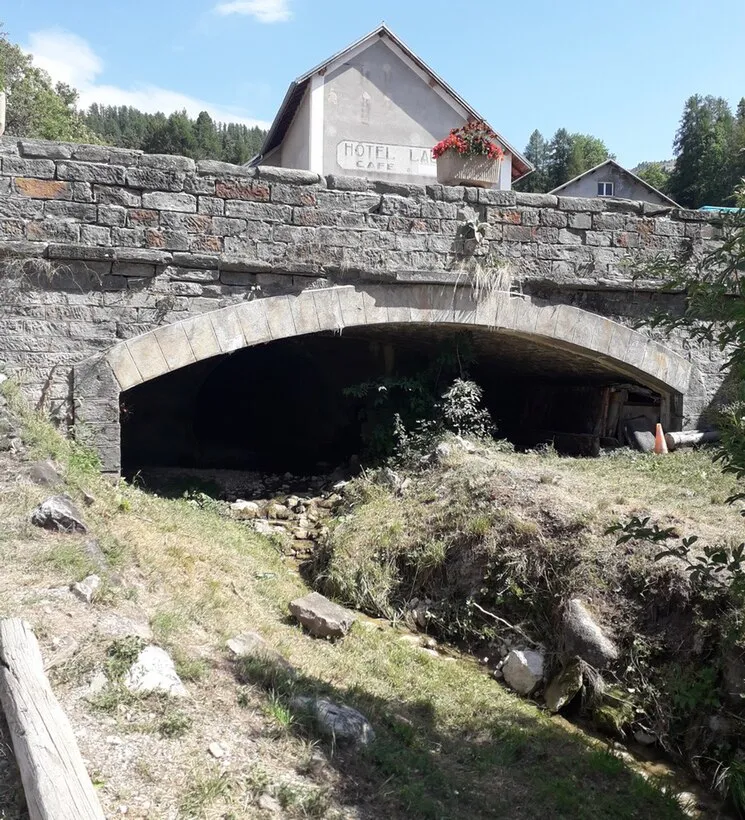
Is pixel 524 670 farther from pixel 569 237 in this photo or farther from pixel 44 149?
pixel 44 149

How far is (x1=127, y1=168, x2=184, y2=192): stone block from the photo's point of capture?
6.24 m

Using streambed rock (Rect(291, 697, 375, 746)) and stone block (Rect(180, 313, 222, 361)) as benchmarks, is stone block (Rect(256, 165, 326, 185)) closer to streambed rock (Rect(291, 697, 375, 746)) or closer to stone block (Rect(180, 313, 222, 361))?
stone block (Rect(180, 313, 222, 361))

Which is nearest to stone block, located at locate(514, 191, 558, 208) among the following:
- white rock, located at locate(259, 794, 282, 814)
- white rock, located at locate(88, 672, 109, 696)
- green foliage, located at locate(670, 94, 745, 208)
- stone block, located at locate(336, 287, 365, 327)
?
stone block, located at locate(336, 287, 365, 327)

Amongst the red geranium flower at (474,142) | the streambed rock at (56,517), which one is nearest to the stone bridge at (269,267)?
the red geranium flower at (474,142)

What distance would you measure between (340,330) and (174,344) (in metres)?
1.54

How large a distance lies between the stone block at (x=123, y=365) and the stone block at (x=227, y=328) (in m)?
0.74

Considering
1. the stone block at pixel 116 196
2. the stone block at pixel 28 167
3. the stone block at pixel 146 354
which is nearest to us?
the stone block at pixel 28 167

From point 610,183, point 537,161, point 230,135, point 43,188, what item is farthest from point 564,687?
point 537,161

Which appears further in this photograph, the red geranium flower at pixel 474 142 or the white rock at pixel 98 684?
the red geranium flower at pixel 474 142

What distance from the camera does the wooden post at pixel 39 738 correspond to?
2205mm

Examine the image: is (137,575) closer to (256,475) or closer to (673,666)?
(673,666)

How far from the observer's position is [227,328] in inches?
257

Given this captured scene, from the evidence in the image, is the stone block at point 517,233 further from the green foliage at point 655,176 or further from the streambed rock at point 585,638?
the green foliage at point 655,176

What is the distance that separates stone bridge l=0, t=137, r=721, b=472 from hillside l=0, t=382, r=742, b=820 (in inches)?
31.6
